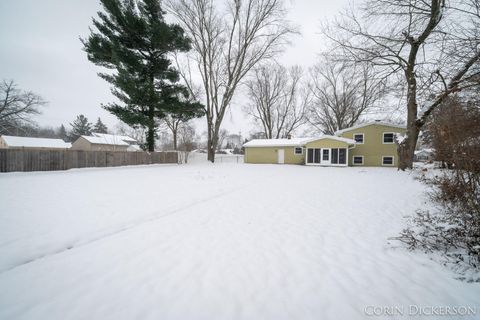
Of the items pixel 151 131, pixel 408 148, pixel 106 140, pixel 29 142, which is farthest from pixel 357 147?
pixel 29 142

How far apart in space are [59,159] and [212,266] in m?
15.3

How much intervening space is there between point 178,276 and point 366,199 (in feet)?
20.4

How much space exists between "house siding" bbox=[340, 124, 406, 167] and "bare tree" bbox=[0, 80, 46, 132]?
37159 mm

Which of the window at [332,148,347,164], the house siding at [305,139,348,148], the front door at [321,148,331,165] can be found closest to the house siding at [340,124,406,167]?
the window at [332,148,347,164]

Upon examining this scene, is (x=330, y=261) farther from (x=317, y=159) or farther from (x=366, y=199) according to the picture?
(x=317, y=159)

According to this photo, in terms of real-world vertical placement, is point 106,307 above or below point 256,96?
below

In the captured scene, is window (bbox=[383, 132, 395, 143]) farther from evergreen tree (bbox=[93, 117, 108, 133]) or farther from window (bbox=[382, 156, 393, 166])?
evergreen tree (bbox=[93, 117, 108, 133])

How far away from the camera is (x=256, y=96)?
3381 centimetres

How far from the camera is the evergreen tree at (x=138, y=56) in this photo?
15.7m

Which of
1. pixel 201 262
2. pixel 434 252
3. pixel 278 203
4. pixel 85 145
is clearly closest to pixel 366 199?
pixel 278 203

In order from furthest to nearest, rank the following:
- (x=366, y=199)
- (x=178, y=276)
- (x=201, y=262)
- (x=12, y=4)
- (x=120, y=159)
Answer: (x=120, y=159) → (x=12, y=4) → (x=366, y=199) → (x=201, y=262) → (x=178, y=276)

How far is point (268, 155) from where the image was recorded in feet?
86.7

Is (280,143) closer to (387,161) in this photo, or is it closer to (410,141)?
(387,161)

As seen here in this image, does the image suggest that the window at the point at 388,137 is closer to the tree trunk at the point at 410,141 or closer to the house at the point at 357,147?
the house at the point at 357,147
